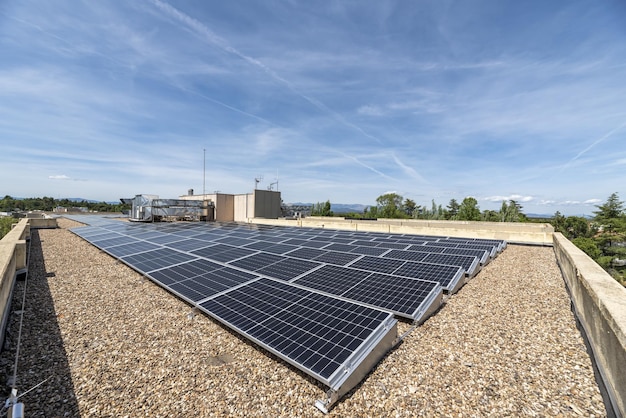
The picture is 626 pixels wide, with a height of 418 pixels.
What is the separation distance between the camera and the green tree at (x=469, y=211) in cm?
5850

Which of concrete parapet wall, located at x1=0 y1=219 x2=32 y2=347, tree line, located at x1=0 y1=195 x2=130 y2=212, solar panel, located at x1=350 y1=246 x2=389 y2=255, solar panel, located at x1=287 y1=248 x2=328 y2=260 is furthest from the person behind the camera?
tree line, located at x1=0 y1=195 x2=130 y2=212

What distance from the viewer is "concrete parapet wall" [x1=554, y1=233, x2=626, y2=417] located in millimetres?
4102

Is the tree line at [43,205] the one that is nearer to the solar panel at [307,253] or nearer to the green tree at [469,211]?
the solar panel at [307,253]

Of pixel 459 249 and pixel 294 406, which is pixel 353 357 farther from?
pixel 459 249

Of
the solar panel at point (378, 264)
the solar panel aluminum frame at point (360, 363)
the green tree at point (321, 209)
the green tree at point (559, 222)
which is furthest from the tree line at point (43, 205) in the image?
the green tree at point (559, 222)

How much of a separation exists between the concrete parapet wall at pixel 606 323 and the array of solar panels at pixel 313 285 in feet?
9.92

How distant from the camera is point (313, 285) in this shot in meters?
8.14

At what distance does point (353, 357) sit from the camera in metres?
4.71

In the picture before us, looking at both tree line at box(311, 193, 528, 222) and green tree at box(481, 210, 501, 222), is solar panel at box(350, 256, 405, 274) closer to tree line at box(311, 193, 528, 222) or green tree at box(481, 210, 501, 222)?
tree line at box(311, 193, 528, 222)

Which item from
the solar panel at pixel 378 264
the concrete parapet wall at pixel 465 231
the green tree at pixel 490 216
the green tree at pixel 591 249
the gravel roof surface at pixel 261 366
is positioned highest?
the green tree at pixel 490 216

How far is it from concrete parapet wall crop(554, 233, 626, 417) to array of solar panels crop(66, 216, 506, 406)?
9.92 ft

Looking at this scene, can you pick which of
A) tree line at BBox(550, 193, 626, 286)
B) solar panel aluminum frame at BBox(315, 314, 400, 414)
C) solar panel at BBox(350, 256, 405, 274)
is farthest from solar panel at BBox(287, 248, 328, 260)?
tree line at BBox(550, 193, 626, 286)

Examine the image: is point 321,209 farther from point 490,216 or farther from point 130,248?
point 130,248

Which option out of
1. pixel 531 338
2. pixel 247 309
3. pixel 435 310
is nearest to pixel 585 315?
pixel 531 338
